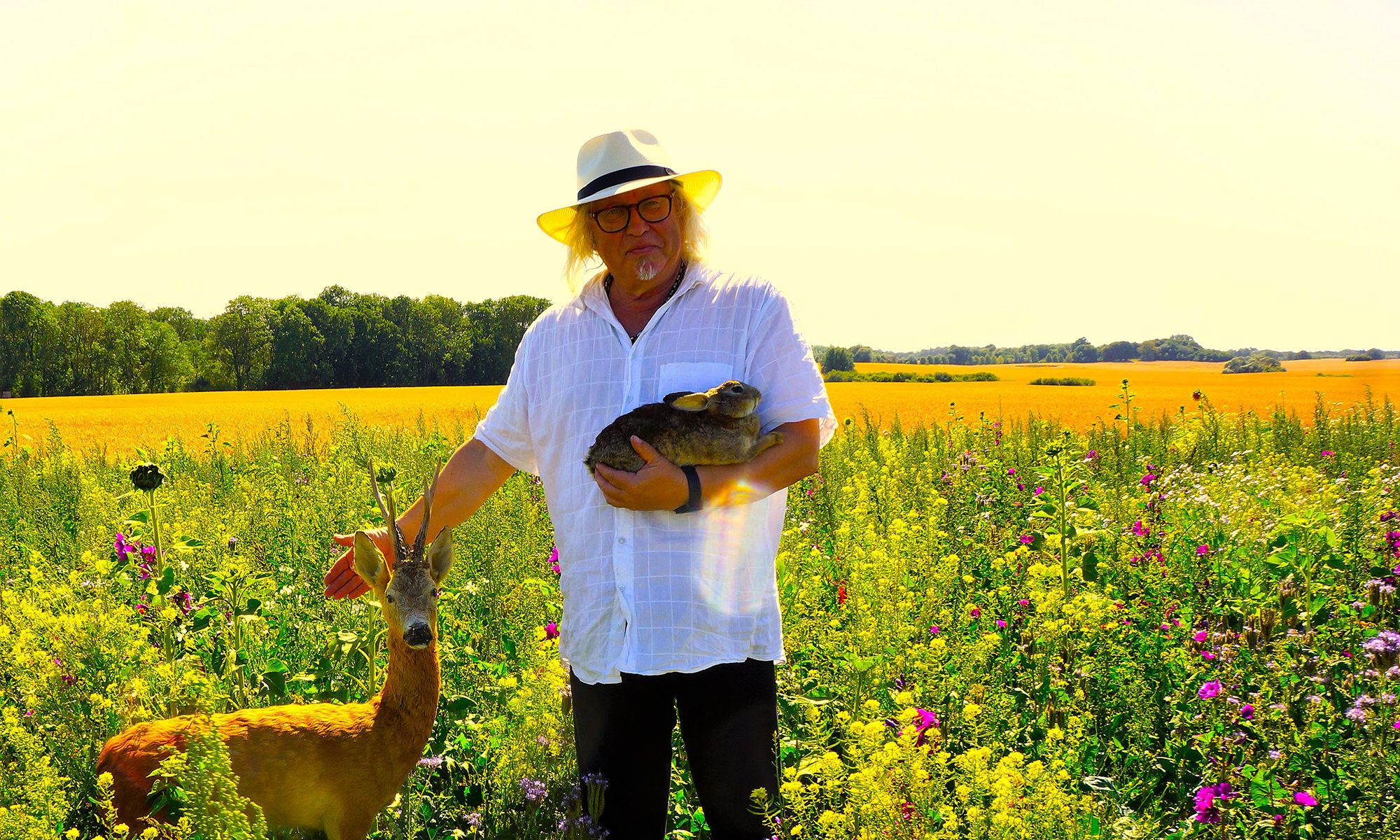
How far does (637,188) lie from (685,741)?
189cm

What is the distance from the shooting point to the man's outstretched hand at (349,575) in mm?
2984

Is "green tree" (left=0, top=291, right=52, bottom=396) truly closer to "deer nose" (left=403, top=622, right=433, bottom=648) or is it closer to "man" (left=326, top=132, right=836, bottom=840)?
"man" (left=326, top=132, right=836, bottom=840)

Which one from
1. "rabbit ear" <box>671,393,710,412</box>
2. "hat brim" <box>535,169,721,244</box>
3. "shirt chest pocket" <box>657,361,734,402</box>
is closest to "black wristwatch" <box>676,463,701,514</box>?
"rabbit ear" <box>671,393,710,412</box>

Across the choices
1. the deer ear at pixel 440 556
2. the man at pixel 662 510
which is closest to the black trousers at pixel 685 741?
the man at pixel 662 510

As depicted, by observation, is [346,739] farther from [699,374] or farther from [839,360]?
[839,360]

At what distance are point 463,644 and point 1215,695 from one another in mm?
3495

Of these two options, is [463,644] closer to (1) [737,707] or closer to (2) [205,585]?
(2) [205,585]

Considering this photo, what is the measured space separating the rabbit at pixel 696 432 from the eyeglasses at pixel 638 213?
652mm

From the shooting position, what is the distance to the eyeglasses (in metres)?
2.93

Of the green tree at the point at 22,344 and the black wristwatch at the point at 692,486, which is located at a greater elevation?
the green tree at the point at 22,344

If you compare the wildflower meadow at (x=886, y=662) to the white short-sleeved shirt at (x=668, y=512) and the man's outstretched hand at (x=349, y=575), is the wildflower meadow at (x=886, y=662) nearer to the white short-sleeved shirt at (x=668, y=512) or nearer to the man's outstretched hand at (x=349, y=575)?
the white short-sleeved shirt at (x=668, y=512)

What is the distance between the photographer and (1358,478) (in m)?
7.09

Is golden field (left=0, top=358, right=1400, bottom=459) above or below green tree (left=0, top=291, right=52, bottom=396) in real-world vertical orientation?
below

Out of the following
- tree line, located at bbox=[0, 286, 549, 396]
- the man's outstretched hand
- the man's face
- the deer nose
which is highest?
tree line, located at bbox=[0, 286, 549, 396]
